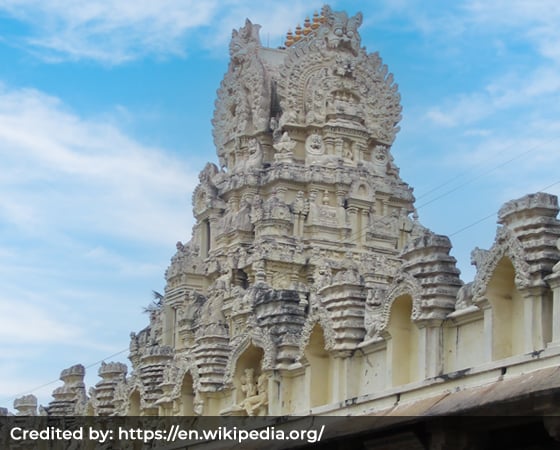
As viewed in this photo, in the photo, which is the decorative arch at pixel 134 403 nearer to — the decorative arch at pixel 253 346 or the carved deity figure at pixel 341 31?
the decorative arch at pixel 253 346

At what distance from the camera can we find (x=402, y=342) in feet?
74.1

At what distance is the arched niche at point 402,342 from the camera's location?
878 inches

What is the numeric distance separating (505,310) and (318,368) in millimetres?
6024

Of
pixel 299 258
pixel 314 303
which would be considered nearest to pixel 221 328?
pixel 314 303

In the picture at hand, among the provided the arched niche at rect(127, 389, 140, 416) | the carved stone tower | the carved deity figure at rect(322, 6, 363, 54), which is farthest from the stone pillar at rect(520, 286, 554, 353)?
the carved deity figure at rect(322, 6, 363, 54)

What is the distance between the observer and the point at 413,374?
2225 centimetres

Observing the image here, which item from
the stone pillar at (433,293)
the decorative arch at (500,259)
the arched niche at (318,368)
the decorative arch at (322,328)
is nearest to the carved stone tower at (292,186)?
the decorative arch at (322,328)

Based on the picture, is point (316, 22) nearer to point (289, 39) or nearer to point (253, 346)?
point (289, 39)

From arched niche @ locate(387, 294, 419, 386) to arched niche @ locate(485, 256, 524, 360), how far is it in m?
2.55

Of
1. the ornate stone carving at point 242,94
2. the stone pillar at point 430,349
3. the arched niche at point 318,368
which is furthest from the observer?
the ornate stone carving at point 242,94

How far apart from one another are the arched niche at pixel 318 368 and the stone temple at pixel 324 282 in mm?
25

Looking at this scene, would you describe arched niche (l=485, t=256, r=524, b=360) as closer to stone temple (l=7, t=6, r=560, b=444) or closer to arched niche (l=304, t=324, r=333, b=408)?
stone temple (l=7, t=6, r=560, b=444)

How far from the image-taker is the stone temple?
63.8 ft

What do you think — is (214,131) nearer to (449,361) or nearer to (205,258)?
(205,258)
